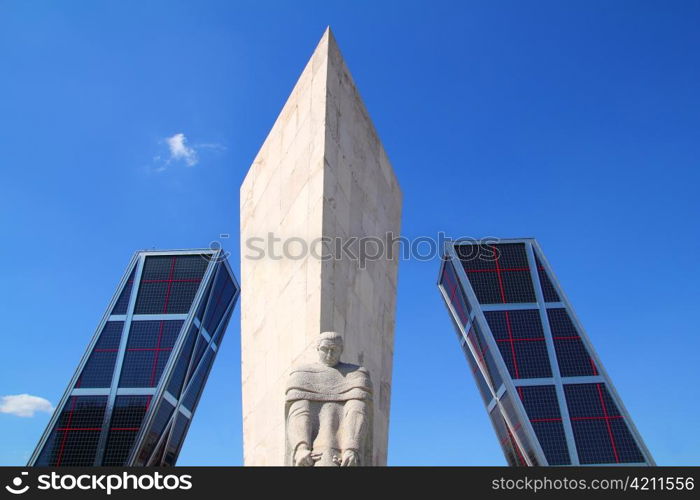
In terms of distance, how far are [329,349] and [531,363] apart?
3513 cm

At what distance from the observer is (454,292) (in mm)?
43344

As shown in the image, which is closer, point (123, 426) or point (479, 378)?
point (123, 426)

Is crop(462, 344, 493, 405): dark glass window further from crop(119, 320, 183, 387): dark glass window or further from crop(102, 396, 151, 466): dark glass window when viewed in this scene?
crop(102, 396, 151, 466): dark glass window

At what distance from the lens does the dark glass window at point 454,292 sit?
41.4 metres

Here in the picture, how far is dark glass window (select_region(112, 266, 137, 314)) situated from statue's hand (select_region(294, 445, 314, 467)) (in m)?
38.1

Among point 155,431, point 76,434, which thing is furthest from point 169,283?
point 76,434

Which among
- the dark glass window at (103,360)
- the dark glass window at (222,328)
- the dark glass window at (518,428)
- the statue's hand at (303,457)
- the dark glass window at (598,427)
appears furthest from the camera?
the dark glass window at (222,328)

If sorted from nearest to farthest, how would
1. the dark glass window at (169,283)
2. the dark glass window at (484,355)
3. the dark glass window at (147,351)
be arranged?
the dark glass window at (147,351) → the dark glass window at (484,355) → the dark glass window at (169,283)

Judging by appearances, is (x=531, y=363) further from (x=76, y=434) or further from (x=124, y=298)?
(x=76, y=434)

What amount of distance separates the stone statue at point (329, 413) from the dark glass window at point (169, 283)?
117 ft

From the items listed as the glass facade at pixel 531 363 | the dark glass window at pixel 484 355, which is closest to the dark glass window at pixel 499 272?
the glass facade at pixel 531 363

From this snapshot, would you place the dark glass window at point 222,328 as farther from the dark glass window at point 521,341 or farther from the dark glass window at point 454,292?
the dark glass window at point 521,341

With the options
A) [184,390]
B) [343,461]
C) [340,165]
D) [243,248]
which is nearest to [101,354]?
[184,390]

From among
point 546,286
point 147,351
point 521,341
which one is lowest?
point 147,351
